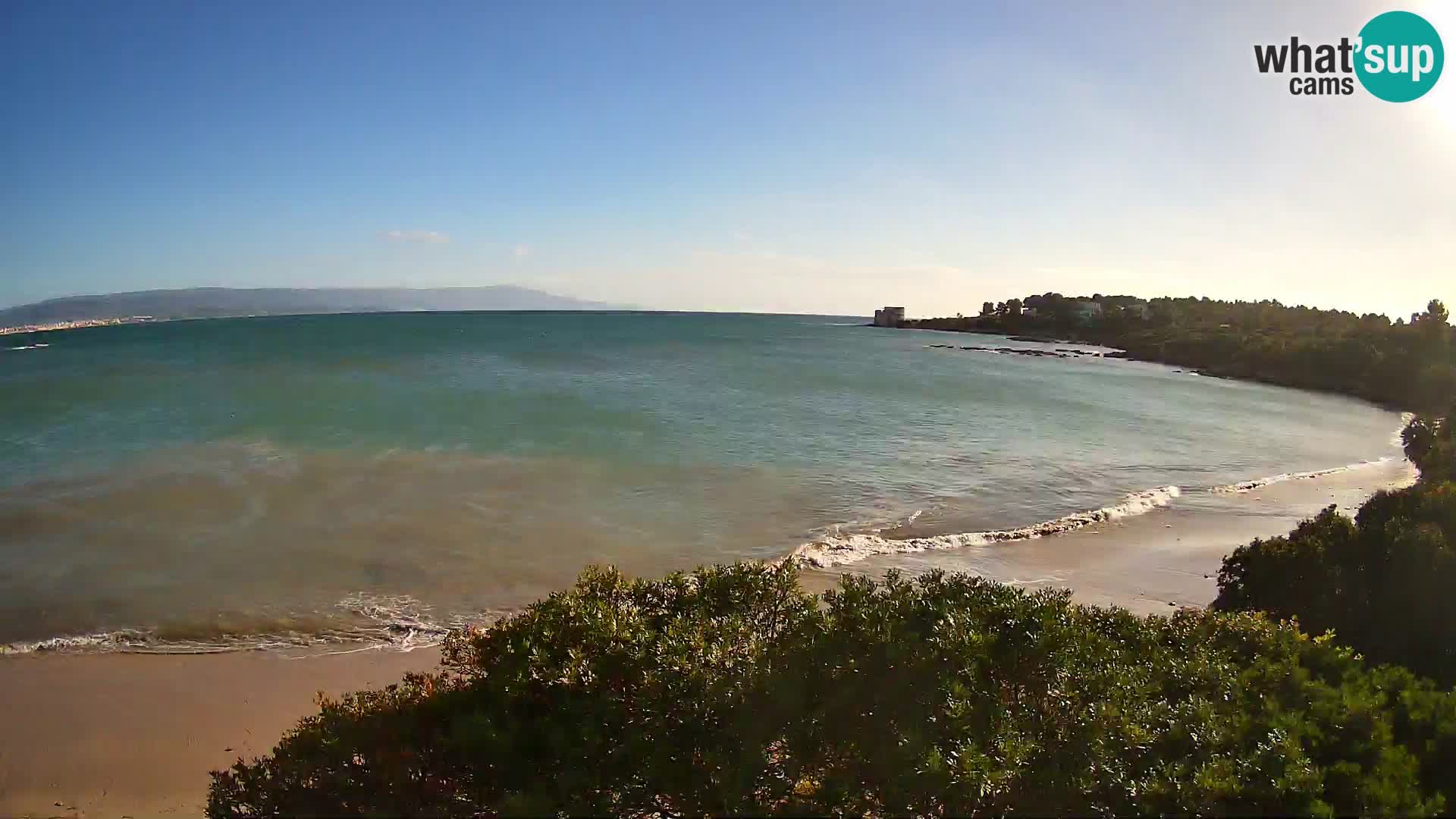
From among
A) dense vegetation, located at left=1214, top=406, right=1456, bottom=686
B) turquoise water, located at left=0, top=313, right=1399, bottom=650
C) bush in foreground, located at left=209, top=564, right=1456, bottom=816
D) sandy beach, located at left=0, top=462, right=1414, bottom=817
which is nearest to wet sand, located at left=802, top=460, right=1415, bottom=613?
sandy beach, located at left=0, top=462, right=1414, bottom=817

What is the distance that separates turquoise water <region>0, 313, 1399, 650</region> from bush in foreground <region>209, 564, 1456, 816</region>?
20.6 feet

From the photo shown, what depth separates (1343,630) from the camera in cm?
774

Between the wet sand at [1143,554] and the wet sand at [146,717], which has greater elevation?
the wet sand at [1143,554]

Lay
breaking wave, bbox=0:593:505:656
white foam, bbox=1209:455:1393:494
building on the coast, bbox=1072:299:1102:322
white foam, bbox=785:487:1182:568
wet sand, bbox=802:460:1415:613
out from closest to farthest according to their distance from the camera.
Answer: breaking wave, bbox=0:593:505:656, wet sand, bbox=802:460:1415:613, white foam, bbox=785:487:1182:568, white foam, bbox=1209:455:1393:494, building on the coast, bbox=1072:299:1102:322

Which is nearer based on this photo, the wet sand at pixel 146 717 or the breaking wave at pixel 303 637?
the wet sand at pixel 146 717

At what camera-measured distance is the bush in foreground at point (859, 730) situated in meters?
4.37

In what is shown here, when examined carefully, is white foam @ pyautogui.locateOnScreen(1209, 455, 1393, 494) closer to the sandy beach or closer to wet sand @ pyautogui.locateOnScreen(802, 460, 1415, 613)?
wet sand @ pyautogui.locateOnScreen(802, 460, 1415, 613)

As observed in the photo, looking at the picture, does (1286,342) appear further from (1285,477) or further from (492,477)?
(492,477)

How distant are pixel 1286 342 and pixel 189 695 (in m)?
76.0

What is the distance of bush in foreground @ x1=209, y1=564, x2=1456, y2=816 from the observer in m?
4.37

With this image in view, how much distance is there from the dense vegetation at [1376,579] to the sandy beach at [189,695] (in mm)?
2409

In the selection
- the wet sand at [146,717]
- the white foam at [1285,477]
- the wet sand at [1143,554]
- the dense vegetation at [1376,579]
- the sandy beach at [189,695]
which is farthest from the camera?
the white foam at [1285,477]

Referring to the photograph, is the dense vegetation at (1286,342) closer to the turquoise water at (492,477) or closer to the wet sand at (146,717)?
the turquoise water at (492,477)

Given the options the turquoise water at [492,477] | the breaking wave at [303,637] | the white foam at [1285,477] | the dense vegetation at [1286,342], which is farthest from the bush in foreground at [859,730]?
the dense vegetation at [1286,342]
